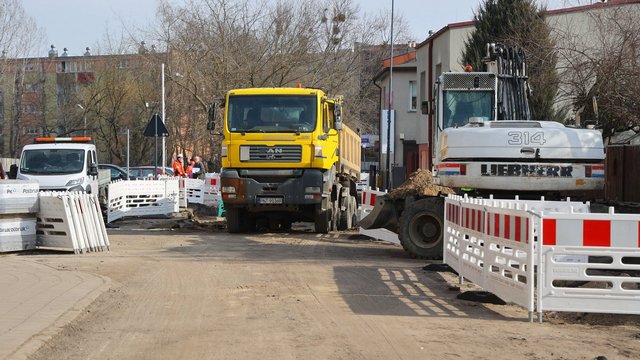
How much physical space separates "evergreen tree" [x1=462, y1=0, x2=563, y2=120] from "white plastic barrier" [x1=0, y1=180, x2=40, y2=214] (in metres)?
13.3

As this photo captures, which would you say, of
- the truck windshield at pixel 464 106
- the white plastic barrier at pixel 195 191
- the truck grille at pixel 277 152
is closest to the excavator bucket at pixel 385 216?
the truck windshield at pixel 464 106

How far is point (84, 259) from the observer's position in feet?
47.8

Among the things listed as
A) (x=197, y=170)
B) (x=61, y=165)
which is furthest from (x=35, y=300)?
(x=197, y=170)

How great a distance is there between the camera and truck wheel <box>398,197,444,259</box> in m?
14.9

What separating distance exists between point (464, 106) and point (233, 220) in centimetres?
651

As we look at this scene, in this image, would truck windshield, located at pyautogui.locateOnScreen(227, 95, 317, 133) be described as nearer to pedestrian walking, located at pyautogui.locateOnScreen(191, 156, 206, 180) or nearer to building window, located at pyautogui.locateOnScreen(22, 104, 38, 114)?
pedestrian walking, located at pyautogui.locateOnScreen(191, 156, 206, 180)

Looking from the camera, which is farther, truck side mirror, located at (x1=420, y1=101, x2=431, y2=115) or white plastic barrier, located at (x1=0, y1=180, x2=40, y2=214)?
truck side mirror, located at (x1=420, y1=101, x2=431, y2=115)

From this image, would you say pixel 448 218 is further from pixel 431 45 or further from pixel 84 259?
pixel 431 45

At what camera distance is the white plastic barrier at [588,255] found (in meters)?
8.77

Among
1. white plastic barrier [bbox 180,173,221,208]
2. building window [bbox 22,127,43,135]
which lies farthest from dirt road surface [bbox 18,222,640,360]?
building window [bbox 22,127,43,135]

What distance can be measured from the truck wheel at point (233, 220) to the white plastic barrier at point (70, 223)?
4.69 metres

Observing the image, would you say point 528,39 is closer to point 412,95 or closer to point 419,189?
point 419,189

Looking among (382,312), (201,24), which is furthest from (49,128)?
(382,312)

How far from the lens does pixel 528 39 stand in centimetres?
2636
